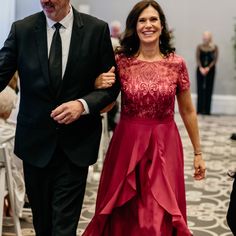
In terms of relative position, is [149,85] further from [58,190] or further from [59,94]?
[58,190]

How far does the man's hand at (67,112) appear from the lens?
6.75 feet

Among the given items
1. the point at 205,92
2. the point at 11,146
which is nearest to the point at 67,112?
the point at 11,146

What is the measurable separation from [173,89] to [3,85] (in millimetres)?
962

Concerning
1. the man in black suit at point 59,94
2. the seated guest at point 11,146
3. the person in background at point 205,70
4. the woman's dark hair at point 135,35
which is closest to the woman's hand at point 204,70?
the person in background at point 205,70

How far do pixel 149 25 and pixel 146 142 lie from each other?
647 millimetres

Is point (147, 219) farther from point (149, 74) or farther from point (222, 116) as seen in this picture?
point (222, 116)

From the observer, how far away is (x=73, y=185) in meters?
2.33

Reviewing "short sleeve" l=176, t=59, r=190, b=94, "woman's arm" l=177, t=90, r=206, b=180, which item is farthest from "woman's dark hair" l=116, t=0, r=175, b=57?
"woman's arm" l=177, t=90, r=206, b=180

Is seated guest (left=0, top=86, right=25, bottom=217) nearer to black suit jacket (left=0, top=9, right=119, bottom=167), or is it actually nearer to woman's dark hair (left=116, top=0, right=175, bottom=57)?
woman's dark hair (left=116, top=0, right=175, bottom=57)

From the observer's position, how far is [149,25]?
270cm

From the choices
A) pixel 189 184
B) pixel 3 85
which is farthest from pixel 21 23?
pixel 189 184

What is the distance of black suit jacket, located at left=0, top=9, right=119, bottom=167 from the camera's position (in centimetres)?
222

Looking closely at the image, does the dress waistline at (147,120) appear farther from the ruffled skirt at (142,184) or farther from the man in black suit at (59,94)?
the man in black suit at (59,94)

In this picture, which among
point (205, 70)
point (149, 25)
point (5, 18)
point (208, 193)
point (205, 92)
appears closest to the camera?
point (149, 25)
